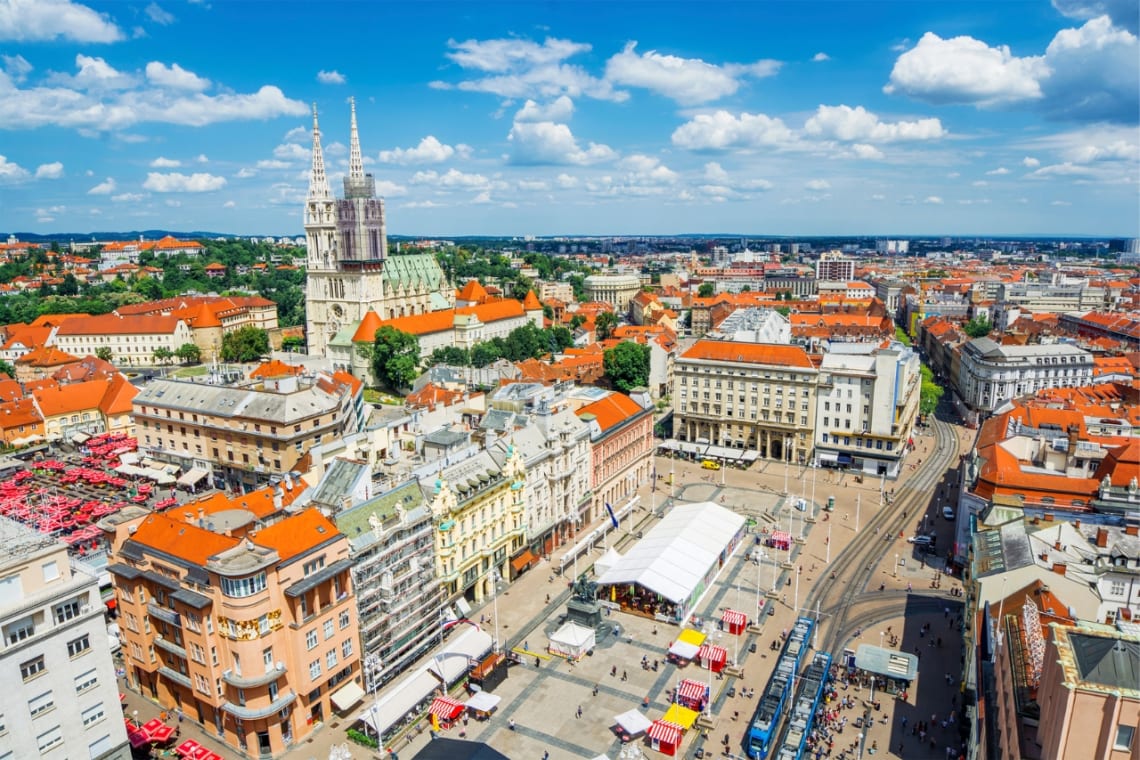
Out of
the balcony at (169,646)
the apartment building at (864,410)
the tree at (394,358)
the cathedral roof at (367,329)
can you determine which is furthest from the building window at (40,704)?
the cathedral roof at (367,329)

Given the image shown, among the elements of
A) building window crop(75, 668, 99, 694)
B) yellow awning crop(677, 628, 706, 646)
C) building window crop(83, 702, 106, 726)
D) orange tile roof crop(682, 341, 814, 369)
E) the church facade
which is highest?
the church facade

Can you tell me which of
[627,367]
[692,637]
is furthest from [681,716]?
[627,367]

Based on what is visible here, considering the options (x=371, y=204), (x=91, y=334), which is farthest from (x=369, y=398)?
(x=91, y=334)

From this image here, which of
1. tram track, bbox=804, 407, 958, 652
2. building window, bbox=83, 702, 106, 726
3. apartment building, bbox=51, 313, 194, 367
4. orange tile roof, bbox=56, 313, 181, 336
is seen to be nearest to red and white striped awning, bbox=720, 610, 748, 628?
tram track, bbox=804, 407, 958, 652

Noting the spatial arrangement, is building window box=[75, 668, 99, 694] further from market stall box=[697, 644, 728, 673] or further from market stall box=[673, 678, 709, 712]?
market stall box=[697, 644, 728, 673]

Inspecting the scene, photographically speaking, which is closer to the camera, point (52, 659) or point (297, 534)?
point (52, 659)

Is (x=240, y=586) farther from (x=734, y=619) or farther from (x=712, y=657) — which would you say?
(x=734, y=619)
